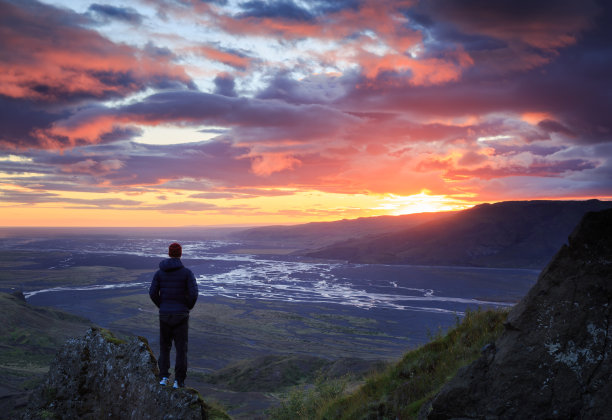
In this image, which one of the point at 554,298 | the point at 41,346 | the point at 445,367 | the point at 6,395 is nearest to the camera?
the point at 554,298

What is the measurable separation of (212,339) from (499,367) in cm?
8732

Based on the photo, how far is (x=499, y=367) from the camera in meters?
6.36

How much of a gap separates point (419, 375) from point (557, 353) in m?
4.70

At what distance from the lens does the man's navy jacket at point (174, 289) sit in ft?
29.8

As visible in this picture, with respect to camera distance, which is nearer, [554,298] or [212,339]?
[554,298]

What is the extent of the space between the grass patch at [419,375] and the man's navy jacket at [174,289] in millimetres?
4794

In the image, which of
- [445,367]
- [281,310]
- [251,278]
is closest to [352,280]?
[251,278]

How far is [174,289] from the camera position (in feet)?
29.8

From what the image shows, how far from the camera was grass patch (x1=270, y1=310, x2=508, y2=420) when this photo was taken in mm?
→ 9266

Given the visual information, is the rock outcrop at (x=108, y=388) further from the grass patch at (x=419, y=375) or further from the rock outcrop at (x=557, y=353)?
the rock outcrop at (x=557, y=353)

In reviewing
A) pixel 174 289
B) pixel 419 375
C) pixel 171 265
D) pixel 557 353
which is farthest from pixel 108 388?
pixel 557 353

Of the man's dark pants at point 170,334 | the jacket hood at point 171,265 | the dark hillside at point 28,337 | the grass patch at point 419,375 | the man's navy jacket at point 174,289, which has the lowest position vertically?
the dark hillside at point 28,337

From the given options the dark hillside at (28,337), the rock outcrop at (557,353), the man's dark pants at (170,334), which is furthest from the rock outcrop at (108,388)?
the dark hillside at (28,337)

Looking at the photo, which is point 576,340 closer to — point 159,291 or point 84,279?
point 159,291
